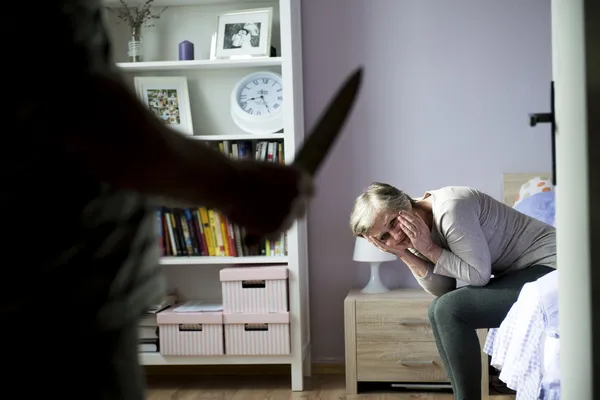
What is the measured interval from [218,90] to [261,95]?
29 cm

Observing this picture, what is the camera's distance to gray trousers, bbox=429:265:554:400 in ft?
8.28

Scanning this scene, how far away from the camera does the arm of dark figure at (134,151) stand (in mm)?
495

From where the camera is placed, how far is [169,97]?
363cm

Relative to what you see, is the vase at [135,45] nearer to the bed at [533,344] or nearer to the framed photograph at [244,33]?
the framed photograph at [244,33]

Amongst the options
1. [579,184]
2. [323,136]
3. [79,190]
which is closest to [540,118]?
[579,184]

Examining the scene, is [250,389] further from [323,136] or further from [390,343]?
[323,136]

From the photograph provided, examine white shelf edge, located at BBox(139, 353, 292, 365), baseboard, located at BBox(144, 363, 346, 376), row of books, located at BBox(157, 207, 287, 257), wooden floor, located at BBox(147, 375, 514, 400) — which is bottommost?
wooden floor, located at BBox(147, 375, 514, 400)

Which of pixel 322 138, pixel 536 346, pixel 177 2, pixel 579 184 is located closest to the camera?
pixel 322 138

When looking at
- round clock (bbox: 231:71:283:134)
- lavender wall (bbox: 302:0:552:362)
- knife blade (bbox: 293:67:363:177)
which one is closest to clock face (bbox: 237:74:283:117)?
round clock (bbox: 231:71:283:134)

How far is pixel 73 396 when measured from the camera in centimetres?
55

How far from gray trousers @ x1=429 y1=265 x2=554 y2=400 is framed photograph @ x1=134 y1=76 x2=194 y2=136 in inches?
65.5

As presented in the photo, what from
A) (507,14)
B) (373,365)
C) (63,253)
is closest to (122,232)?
(63,253)

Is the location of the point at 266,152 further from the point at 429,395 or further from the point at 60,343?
the point at 60,343

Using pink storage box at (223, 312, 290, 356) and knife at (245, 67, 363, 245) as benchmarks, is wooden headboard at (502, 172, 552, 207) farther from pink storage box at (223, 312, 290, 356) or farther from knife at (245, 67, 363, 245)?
knife at (245, 67, 363, 245)
